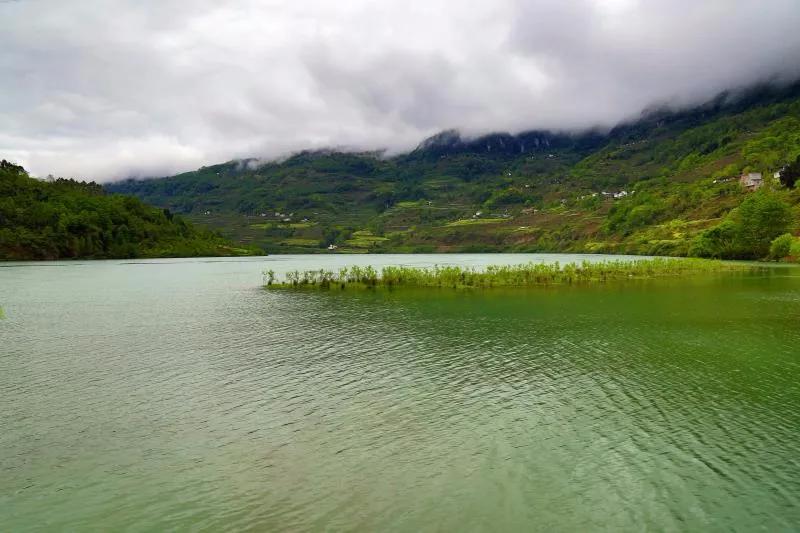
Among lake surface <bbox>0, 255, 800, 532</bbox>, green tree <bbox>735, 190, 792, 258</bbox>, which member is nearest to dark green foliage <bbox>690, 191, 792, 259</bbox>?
green tree <bbox>735, 190, 792, 258</bbox>

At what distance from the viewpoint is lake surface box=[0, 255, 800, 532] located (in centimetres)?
1522

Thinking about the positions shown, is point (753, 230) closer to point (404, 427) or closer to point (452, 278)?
point (452, 278)

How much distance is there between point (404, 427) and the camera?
21703 mm

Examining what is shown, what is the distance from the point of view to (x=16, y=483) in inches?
666

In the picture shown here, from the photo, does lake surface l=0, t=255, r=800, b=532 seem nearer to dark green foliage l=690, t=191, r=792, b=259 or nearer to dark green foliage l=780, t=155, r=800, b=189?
dark green foliage l=690, t=191, r=792, b=259

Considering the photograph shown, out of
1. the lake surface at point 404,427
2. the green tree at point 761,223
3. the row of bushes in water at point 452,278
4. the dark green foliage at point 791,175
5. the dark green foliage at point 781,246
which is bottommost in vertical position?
the lake surface at point 404,427

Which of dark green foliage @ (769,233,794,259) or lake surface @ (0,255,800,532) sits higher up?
dark green foliage @ (769,233,794,259)

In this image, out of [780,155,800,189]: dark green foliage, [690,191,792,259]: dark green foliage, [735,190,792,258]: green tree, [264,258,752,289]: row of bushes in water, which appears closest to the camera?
[264,258,752,289]: row of bushes in water

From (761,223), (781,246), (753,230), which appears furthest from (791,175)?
(781,246)

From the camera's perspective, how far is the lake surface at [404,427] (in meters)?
Answer: 15.2

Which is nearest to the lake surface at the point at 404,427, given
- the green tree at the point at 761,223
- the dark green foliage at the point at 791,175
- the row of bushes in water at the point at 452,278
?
the row of bushes in water at the point at 452,278

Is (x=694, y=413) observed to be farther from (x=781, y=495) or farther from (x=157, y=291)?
(x=157, y=291)

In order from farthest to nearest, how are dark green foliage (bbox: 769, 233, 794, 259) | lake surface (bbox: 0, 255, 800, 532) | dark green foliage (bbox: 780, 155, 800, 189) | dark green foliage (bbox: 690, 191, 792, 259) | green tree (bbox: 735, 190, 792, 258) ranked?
dark green foliage (bbox: 780, 155, 800, 189) → dark green foliage (bbox: 690, 191, 792, 259) → green tree (bbox: 735, 190, 792, 258) → dark green foliage (bbox: 769, 233, 794, 259) → lake surface (bbox: 0, 255, 800, 532)

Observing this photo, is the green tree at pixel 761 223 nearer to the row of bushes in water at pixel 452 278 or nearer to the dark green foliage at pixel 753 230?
the dark green foliage at pixel 753 230
